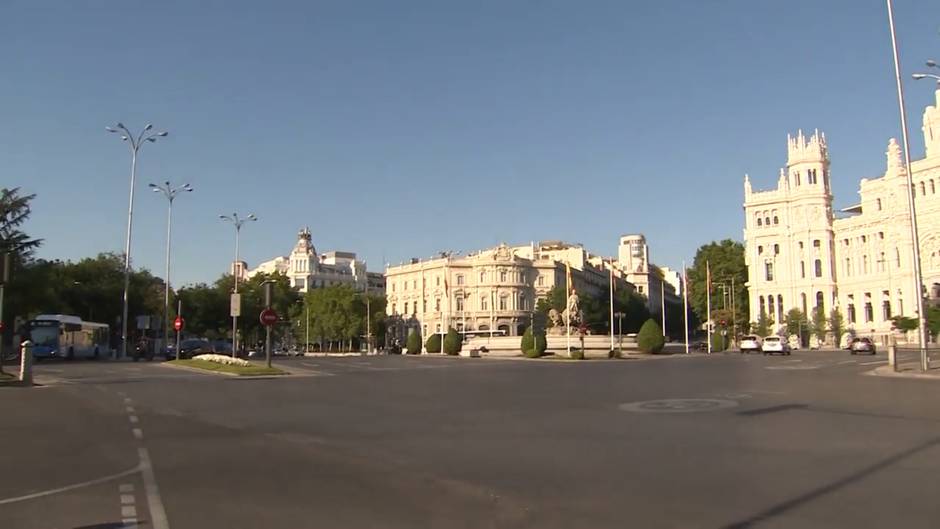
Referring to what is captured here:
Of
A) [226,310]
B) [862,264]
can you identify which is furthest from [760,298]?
[226,310]

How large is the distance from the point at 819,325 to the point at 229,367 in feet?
295

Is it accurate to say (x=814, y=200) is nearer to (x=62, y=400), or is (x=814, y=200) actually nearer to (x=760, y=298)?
(x=760, y=298)

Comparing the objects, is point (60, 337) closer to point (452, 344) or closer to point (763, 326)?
point (452, 344)

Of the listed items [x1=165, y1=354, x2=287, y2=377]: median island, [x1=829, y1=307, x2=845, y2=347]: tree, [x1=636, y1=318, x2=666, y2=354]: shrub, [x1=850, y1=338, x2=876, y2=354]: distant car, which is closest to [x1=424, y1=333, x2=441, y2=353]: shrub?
[x1=636, y1=318, x2=666, y2=354]: shrub

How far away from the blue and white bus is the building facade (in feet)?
214

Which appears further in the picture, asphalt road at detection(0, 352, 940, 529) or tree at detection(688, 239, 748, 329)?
tree at detection(688, 239, 748, 329)

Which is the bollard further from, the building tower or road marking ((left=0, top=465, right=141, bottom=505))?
the building tower

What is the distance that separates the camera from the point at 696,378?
87.8ft

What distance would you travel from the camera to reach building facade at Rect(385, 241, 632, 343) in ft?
416

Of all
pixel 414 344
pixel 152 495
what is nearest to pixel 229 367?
pixel 152 495

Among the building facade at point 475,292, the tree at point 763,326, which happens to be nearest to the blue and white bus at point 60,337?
the building facade at point 475,292

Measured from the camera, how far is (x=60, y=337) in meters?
53.2

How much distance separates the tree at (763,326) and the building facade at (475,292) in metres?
34.4

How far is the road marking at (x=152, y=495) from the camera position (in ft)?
22.4
